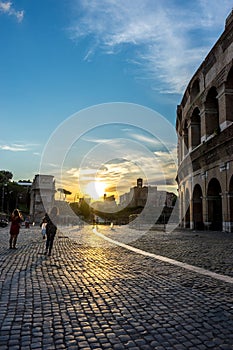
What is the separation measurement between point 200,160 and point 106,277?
758 inches

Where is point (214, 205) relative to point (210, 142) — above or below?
below

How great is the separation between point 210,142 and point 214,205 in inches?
194

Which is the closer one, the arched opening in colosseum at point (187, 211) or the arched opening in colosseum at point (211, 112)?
the arched opening in colosseum at point (211, 112)

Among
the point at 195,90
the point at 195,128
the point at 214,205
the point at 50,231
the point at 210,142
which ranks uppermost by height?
the point at 195,90

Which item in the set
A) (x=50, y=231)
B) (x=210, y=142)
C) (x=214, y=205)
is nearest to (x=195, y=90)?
(x=210, y=142)

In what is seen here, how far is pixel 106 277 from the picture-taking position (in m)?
6.49

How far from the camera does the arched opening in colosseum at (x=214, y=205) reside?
2342cm

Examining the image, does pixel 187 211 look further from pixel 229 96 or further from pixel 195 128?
pixel 229 96

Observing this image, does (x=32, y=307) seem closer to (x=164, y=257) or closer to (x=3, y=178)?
(x=164, y=257)

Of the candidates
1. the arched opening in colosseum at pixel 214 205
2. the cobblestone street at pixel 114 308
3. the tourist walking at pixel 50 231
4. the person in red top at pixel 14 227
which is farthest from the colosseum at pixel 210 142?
the cobblestone street at pixel 114 308

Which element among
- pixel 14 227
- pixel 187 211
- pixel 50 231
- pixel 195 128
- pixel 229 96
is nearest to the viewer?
pixel 50 231

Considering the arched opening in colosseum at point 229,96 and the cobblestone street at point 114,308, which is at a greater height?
the arched opening in colosseum at point 229,96

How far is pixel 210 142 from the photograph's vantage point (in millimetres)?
21828

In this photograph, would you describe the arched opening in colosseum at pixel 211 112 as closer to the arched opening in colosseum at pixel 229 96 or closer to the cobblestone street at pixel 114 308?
the arched opening in colosseum at pixel 229 96
